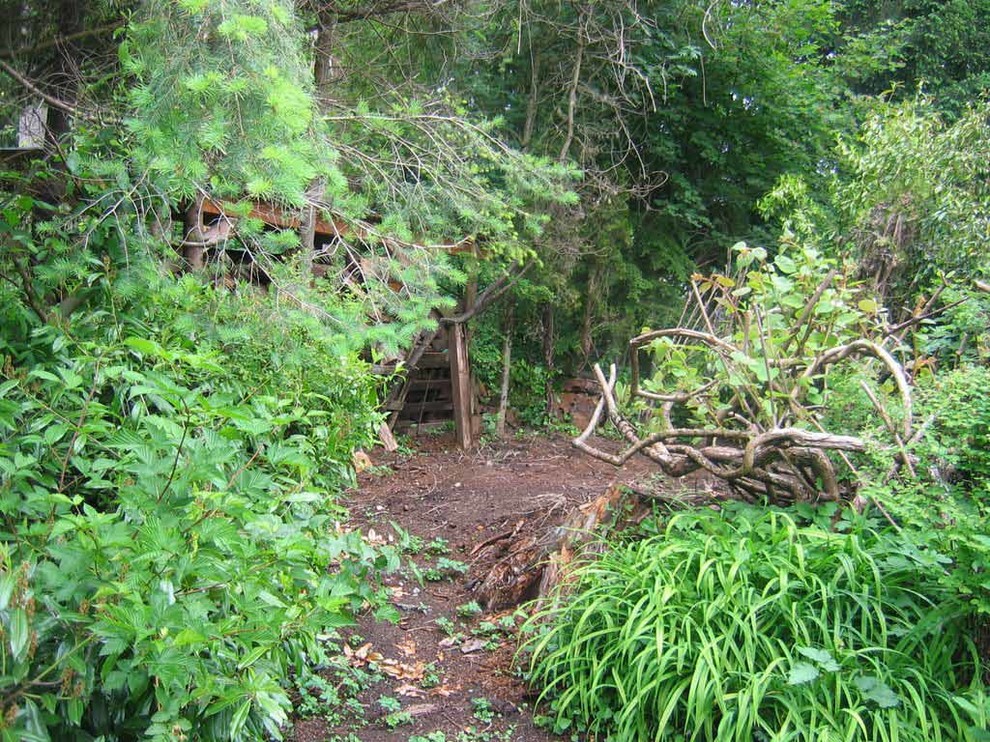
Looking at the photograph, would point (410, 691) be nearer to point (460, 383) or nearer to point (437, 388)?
point (460, 383)

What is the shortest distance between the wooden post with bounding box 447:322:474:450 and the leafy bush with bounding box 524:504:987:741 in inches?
207

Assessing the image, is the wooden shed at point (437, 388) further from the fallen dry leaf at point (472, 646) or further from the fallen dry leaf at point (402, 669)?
the fallen dry leaf at point (402, 669)

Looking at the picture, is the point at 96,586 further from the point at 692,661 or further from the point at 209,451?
the point at 692,661

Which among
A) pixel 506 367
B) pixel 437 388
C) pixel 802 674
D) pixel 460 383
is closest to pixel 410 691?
pixel 802 674

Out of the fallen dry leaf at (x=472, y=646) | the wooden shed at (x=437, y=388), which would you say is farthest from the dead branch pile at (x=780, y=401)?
the wooden shed at (x=437, y=388)

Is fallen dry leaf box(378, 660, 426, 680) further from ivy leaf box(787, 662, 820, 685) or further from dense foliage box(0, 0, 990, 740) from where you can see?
ivy leaf box(787, 662, 820, 685)

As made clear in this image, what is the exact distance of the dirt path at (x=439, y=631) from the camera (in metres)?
3.02

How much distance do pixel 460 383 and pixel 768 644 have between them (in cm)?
607

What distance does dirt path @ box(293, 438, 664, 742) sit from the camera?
3016 millimetres

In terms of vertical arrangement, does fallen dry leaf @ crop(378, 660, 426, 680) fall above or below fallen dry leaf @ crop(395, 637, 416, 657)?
above

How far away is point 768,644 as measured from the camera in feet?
9.12

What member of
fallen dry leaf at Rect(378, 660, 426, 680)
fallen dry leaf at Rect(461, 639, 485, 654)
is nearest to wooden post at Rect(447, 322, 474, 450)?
fallen dry leaf at Rect(461, 639, 485, 654)

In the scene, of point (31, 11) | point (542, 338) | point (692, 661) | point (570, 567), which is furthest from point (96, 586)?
point (542, 338)

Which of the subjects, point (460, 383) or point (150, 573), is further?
point (460, 383)
